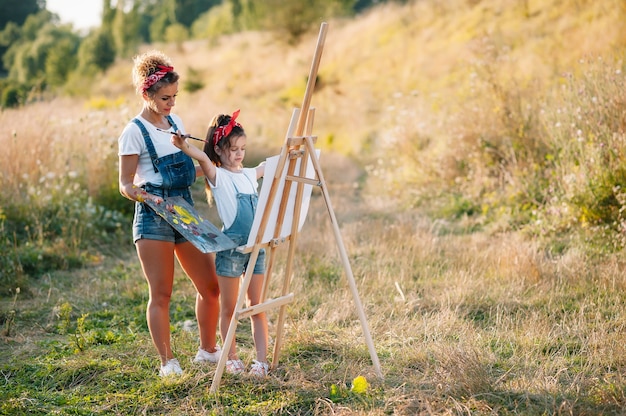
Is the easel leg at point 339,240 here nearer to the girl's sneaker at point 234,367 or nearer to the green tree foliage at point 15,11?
the girl's sneaker at point 234,367

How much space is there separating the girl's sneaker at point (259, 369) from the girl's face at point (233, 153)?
1.18 meters

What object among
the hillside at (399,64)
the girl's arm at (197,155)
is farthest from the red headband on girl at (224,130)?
the hillside at (399,64)

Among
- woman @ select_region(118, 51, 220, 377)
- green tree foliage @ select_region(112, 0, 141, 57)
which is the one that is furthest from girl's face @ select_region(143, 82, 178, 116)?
green tree foliage @ select_region(112, 0, 141, 57)

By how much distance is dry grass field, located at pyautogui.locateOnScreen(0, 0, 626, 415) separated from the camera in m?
3.88

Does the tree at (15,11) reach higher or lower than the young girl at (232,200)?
higher

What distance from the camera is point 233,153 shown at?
399 cm

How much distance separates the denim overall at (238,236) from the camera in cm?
400

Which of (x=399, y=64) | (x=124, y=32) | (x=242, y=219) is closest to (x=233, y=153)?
(x=242, y=219)

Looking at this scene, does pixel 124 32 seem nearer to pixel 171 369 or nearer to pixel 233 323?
pixel 171 369

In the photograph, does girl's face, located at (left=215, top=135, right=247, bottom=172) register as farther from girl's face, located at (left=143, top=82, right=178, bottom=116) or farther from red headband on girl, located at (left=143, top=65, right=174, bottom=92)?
red headband on girl, located at (left=143, top=65, right=174, bottom=92)

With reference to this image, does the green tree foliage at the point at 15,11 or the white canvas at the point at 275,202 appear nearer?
the white canvas at the point at 275,202

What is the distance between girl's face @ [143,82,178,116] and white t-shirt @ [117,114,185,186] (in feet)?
0.31

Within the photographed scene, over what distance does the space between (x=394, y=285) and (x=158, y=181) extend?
2.64m

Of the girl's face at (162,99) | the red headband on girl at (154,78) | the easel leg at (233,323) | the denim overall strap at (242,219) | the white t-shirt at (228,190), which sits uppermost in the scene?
the red headband on girl at (154,78)
